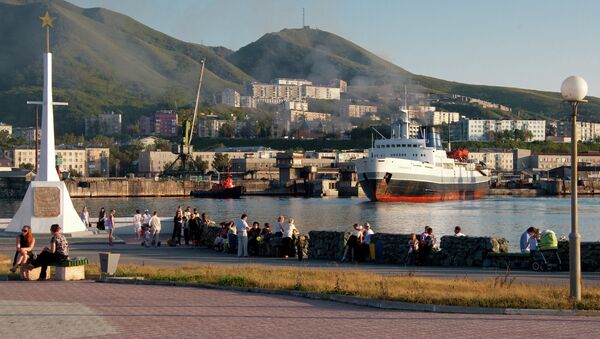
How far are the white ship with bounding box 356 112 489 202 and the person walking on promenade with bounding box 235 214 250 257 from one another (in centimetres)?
8109

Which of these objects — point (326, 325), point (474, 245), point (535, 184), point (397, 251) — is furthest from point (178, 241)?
point (535, 184)

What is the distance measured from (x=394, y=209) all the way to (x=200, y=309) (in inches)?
3171

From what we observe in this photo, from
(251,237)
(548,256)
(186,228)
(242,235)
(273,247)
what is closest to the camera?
(548,256)

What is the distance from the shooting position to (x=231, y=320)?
52.2ft

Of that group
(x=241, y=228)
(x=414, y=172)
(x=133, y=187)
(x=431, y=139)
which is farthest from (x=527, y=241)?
(x=133, y=187)

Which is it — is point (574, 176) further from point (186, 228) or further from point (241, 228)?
point (186, 228)

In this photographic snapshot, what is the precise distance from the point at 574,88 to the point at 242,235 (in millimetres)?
16451

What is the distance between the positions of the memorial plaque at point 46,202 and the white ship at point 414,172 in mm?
75608

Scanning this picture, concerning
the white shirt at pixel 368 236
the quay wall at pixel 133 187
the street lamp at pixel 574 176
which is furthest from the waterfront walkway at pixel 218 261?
the quay wall at pixel 133 187

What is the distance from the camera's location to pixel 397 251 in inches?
1143

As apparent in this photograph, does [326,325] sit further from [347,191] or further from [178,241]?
[347,191]

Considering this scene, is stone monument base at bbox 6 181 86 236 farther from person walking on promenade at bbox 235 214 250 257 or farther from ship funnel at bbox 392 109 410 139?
ship funnel at bbox 392 109 410 139

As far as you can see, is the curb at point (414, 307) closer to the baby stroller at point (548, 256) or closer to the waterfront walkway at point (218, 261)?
the waterfront walkway at point (218, 261)

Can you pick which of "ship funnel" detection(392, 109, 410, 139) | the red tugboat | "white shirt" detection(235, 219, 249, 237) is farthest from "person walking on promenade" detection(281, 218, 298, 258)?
the red tugboat
